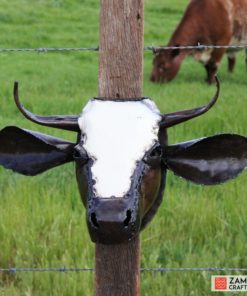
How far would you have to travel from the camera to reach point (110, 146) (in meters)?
1.77

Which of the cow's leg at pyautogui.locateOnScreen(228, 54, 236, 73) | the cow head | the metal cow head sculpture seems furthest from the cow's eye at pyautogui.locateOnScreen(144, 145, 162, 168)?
the cow's leg at pyautogui.locateOnScreen(228, 54, 236, 73)

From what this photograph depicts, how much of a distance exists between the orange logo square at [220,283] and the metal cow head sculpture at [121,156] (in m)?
0.54

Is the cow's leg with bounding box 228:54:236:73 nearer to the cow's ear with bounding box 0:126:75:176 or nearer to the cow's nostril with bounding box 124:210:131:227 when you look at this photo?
the cow's ear with bounding box 0:126:75:176

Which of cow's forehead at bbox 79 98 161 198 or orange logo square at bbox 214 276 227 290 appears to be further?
orange logo square at bbox 214 276 227 290

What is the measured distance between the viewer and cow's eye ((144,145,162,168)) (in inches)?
71.2

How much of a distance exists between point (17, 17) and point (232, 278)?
9.13 metres

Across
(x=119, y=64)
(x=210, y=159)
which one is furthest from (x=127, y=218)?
(x=119, y=64)

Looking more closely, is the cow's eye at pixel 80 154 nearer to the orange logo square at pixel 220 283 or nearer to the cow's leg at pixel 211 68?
the orange logo square at pixel 220 283

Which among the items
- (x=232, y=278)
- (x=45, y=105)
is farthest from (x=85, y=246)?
(x=45, y=105)

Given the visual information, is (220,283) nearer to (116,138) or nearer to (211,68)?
(116,138)

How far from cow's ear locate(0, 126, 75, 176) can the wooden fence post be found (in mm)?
185

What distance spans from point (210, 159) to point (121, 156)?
266 millimetres

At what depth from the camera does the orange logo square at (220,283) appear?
2.42 metres

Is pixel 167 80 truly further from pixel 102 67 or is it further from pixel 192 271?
pixel 102 67
